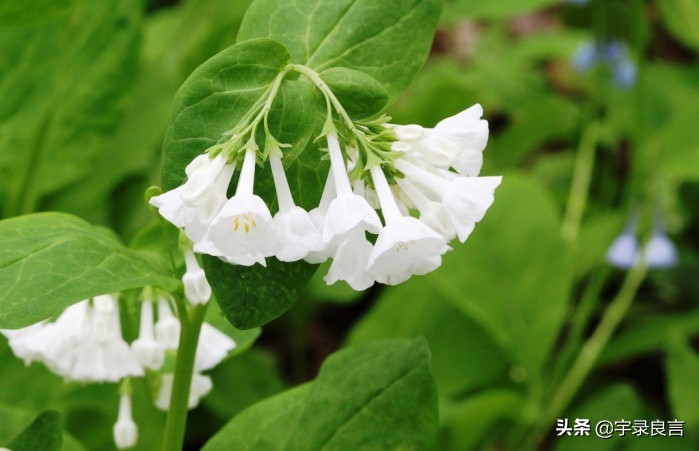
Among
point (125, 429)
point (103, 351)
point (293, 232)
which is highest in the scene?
point (293, 232)

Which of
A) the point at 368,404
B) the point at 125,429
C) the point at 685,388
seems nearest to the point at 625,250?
the point at 685,388

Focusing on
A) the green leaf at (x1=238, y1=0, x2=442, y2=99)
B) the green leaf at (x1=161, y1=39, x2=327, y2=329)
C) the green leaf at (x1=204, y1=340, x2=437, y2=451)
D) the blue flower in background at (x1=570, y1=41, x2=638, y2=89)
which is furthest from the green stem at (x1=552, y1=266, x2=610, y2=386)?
the green leaf at (x1=161, y1=39, x2=327, y2=329)

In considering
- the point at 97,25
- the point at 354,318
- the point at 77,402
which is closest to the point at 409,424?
the point at 77,402

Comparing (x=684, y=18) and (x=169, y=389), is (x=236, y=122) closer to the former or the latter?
(x=169, y=389)

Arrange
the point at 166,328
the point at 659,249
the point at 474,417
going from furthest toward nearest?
the point at 659,249 → the point at 474,417 → the point at 166,328

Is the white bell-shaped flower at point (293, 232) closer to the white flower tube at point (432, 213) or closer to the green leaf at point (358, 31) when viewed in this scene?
the white flower tube at point (432, 213)

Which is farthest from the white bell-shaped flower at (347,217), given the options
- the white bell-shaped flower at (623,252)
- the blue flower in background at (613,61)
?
the blue flower in background at (613,61)
